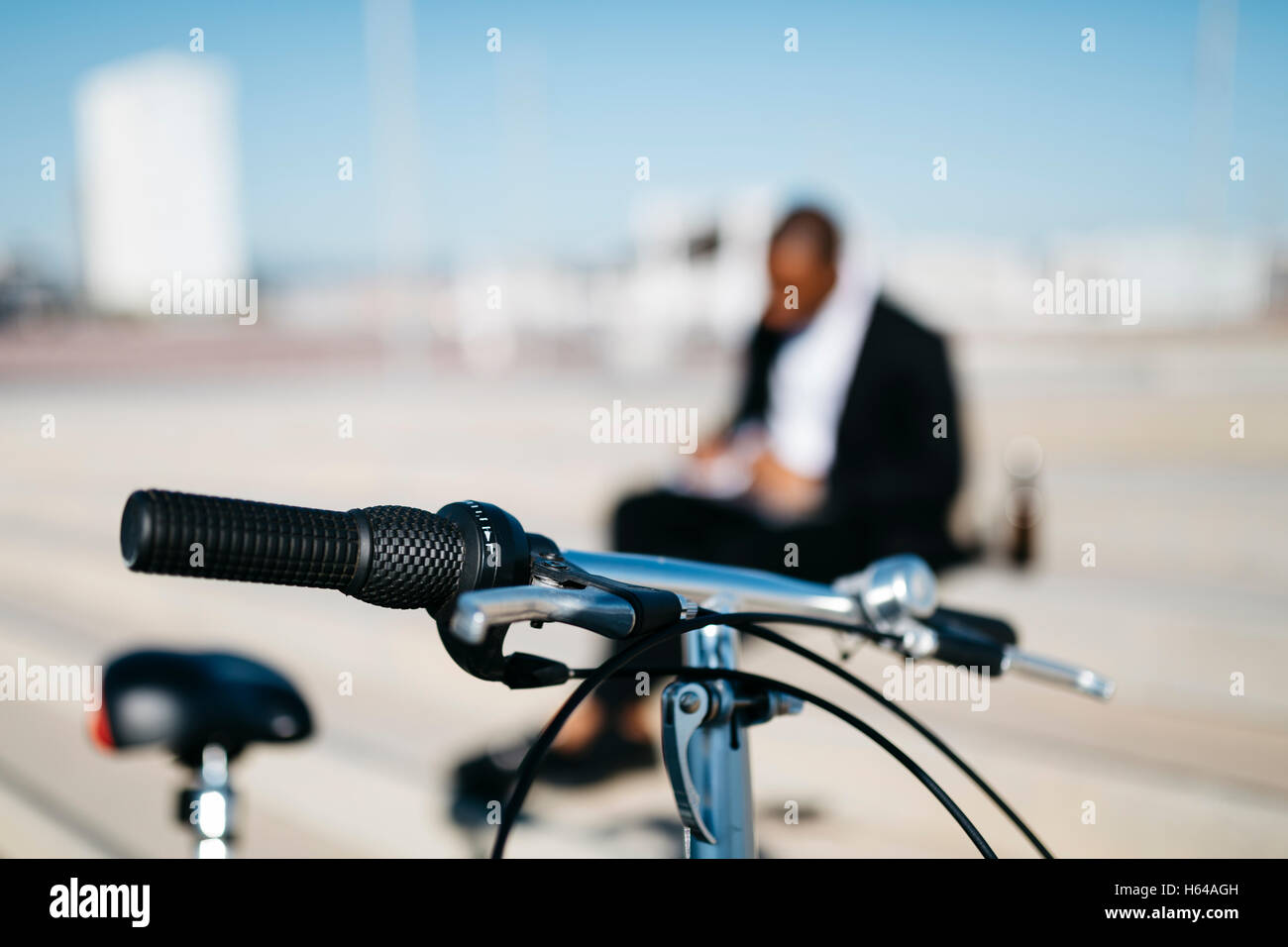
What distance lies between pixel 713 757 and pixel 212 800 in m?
0.75

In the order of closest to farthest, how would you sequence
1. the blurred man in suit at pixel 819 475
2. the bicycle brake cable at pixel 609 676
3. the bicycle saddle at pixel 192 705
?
the bicycle brake cable at pixel 609 676 < the bicycle saddle at pixel 192 705 < the blurred man in suit at pixel 819 475

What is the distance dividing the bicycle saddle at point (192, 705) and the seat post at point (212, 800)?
16 mm

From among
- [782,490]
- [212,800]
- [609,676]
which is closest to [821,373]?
[782,490]

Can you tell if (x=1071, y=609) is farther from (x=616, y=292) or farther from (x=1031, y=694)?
(x=616, y=292)

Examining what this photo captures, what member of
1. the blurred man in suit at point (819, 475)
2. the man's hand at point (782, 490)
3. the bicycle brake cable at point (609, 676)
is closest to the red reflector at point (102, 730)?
the bicycle brake cable at point (609, 676)

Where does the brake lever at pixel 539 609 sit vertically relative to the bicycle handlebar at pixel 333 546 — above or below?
below

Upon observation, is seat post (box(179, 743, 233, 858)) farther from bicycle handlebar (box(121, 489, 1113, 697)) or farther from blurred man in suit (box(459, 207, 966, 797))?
blurred man in suit (box(459, 207, 966, 797))

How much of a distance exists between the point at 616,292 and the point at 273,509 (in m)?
24.3

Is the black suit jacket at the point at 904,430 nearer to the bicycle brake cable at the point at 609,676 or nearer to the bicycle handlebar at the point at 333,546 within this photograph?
the bicycle brake cable at the point at 609,676

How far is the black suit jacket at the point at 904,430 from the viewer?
10.7ft

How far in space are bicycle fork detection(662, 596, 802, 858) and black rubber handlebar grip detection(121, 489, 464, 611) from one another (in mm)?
270

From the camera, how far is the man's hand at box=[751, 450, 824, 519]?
3305 millimetres
